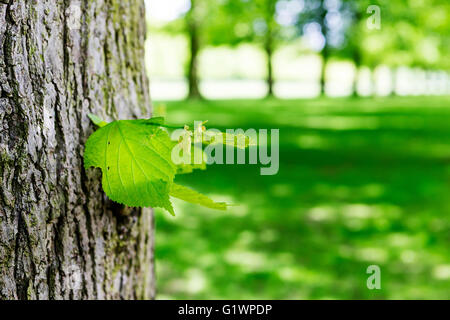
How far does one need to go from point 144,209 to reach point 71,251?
279 millimetres

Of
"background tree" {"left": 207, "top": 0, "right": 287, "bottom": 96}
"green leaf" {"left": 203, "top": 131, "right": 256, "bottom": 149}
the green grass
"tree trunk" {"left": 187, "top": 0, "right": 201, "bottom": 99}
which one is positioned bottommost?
the green grass

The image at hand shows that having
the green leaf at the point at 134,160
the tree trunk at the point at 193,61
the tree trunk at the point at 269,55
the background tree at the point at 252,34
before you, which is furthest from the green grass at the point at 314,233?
the tree trunk at the point at 269,55

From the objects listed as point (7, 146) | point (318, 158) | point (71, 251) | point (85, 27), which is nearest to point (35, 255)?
point (71, 251)

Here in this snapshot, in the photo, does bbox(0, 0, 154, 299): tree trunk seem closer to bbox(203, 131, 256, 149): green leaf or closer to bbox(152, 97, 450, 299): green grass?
bbox(203, 131, 256, 149): green leaf

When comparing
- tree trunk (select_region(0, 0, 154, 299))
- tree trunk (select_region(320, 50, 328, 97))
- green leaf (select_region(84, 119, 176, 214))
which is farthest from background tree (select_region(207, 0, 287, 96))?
green leaf (select_region(84, 119, 176, 214))

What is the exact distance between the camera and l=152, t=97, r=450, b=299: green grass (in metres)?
4.44

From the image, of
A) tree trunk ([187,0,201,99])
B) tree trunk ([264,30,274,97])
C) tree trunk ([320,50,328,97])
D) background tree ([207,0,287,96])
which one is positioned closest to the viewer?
tree trunk ([187,0,201,99])

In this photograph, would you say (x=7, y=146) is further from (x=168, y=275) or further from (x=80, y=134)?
(x=168, y=275)

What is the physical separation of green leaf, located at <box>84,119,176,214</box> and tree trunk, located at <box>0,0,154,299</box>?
0.36 feet

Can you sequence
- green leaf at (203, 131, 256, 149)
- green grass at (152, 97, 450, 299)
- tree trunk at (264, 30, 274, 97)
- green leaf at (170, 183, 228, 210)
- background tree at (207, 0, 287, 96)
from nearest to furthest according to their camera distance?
green leaf at (203, 131, 256, 149) < green leaf at (170, 183, 228, 210) < green grass at (152, 97, 450, 299) < background tree at (207, 0, 287, 96) < tree trunk at (264, 30, 274, 97)

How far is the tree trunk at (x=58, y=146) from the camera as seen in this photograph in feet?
4.01

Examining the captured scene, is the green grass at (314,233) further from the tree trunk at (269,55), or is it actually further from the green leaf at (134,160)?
the tree trunk at (269,55)

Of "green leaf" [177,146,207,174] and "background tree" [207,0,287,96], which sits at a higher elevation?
"background tree" [207,0,287,96]

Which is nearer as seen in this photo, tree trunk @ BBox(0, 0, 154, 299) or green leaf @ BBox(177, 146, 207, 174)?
tree trunk @ BBox(0, 0, 154, 299)
